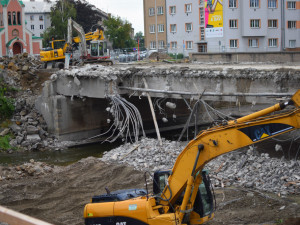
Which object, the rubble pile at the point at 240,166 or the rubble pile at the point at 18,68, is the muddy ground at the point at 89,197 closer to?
the rubble pile at the point at 240,166

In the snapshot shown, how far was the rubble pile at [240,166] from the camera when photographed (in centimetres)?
1412

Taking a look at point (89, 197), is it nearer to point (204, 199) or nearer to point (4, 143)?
point (204, 199)

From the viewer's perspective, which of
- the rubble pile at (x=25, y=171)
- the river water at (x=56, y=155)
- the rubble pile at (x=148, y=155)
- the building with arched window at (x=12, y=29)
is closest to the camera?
the rubble pile at (x=25, y=171)

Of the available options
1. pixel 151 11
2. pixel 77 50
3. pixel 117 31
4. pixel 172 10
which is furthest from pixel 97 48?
pixel 117 31

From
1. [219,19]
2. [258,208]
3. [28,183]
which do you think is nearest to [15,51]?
[219,19]

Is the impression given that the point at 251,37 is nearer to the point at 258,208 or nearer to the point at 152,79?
the point at 152,79

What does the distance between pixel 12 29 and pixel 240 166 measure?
45.0 m

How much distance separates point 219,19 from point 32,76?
2574cm

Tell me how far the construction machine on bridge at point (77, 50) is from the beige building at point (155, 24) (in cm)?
2153

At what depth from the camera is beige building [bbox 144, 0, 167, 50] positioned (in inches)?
2282

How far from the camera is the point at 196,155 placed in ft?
28.2

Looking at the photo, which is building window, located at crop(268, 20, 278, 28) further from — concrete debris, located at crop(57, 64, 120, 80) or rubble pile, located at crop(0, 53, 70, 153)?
concrete debris, located at crop(57, 64, 120, 80)

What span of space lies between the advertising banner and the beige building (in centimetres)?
723

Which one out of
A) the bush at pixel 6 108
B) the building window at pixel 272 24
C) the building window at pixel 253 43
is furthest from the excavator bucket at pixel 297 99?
the building window at pixel 272 24
